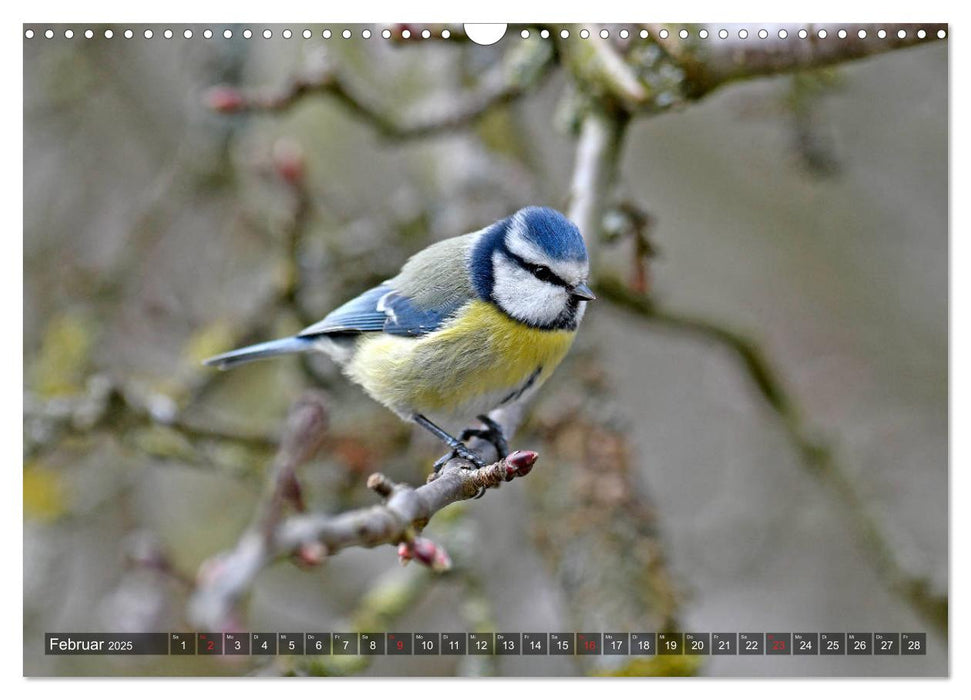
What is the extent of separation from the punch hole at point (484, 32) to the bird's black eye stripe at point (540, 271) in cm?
36

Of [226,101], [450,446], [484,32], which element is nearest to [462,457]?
[450,446]

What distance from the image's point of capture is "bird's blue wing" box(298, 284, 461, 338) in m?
1.27

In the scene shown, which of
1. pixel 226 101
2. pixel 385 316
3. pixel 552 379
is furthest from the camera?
pixel 552 379

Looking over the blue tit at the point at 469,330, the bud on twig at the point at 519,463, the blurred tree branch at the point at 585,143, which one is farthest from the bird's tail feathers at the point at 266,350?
the bud on twig at the point at 519,463

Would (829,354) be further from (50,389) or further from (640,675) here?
(50,389)

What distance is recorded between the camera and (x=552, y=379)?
70.0 inches

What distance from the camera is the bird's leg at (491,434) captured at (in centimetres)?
124

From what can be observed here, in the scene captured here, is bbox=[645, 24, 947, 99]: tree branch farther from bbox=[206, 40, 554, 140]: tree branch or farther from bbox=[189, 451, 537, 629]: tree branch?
bbox=[189, 451, 537, 629]: tree branch

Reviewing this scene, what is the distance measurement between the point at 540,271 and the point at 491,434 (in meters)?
0.27

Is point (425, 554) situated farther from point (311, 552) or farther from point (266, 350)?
point (266, 350)

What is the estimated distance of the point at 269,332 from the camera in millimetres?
1910

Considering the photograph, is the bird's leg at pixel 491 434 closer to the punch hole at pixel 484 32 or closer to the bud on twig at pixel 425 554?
the bud on twig at pixel 425 554

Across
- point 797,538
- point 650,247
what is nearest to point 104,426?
point 650,247

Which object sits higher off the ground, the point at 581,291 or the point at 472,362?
the point at 581,291
